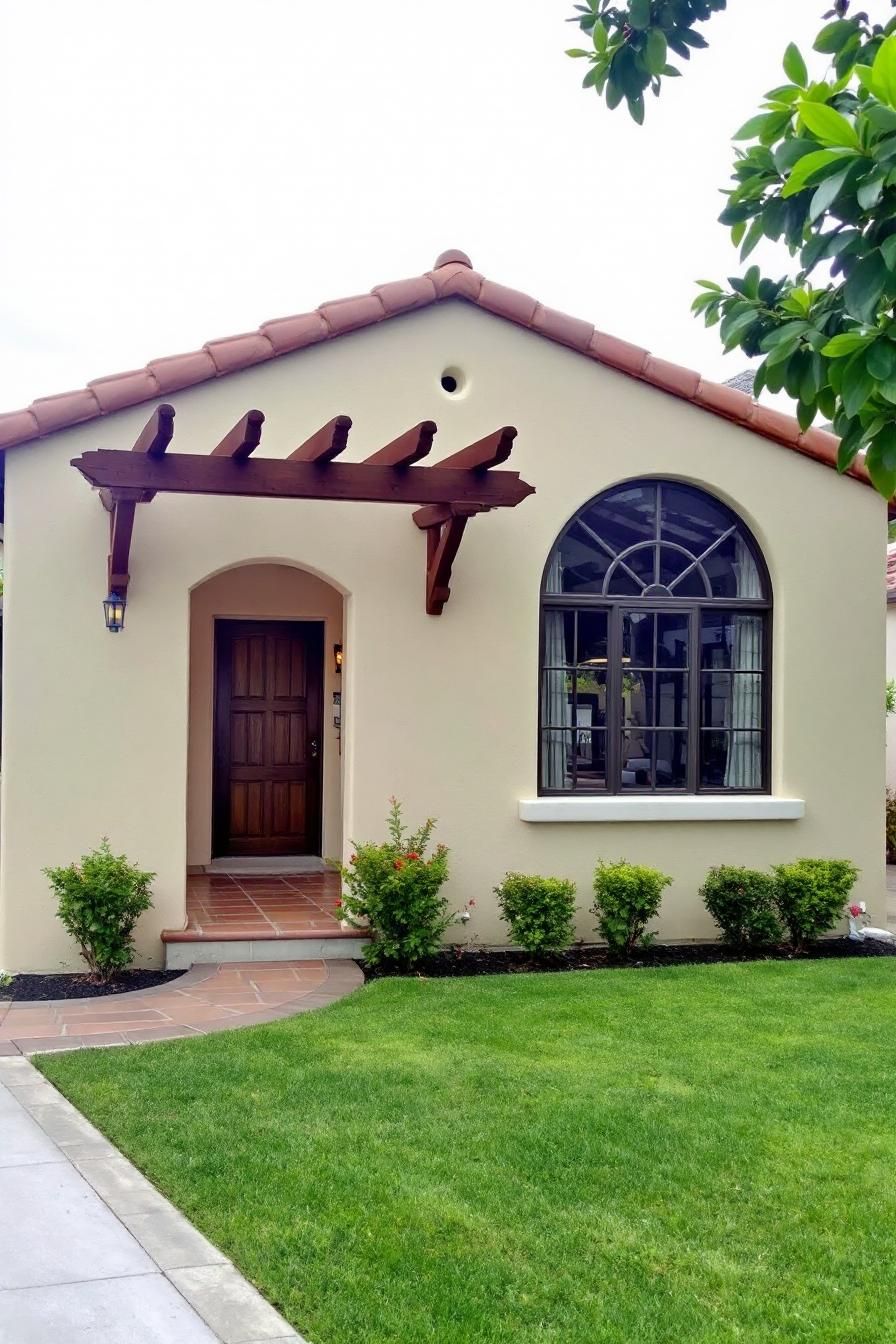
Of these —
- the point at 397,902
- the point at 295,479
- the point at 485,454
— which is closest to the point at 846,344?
the point at 485,454

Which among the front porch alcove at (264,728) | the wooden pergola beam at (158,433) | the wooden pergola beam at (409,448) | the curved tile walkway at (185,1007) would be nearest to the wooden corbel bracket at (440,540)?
the wooden pergola beam at (409,448)

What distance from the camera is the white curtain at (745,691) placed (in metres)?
10.0

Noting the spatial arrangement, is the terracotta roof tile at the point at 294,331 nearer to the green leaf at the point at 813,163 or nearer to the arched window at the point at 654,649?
the arched window at the point at 654,649

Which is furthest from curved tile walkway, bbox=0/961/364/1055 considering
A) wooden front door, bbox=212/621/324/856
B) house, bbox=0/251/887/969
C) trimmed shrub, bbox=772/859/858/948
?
trimmed shrub, bbox=772/859/858/948

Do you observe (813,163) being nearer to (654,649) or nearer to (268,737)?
(654,649)

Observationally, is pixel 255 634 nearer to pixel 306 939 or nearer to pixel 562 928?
pixel 306 939

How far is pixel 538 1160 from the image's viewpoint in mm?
4930

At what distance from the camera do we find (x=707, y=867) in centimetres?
977

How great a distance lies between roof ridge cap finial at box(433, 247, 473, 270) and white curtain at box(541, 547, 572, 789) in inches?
92.8

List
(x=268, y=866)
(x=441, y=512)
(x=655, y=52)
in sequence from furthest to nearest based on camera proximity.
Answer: (x=268, y=866), (x=441, y=512), (x=655, y=52)

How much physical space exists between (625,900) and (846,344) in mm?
6661

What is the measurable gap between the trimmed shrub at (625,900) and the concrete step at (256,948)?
1801 millimetres

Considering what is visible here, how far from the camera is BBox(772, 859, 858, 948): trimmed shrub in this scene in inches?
368

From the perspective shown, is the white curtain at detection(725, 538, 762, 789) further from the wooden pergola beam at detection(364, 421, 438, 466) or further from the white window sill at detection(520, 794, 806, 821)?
the wooden pergola beam at detection(364, 421, 438, 466)
